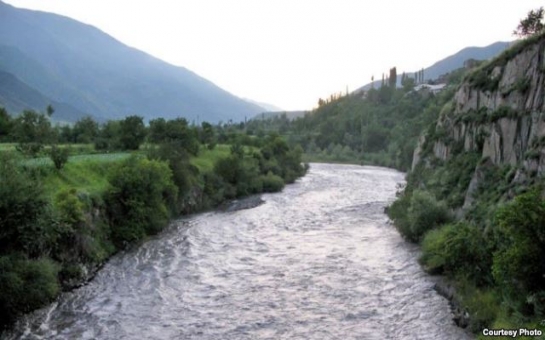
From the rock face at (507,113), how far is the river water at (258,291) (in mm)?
8814

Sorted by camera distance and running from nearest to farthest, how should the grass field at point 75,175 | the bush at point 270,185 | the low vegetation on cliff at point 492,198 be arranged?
the low vegetation on cliff at point 492,198
the grass field at point 75,175
the bush at point 270,185

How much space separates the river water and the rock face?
8814mm

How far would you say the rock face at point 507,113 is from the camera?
27.2m

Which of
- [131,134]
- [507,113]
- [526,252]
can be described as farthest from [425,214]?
[131,134]

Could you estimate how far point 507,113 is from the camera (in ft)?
104

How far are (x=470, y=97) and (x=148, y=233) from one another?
30131 millimetres

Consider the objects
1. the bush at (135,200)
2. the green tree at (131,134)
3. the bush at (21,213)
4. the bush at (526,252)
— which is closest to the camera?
the bush at (526,252)

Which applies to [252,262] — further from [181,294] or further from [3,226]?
[3,226]

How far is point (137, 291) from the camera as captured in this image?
84.5ft

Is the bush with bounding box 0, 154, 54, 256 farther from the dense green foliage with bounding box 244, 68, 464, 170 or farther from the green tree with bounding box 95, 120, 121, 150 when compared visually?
the dense green foliage with bounding box 244, 68, 464, 170

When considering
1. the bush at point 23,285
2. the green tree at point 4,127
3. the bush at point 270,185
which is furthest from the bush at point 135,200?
the bush at point 270,185

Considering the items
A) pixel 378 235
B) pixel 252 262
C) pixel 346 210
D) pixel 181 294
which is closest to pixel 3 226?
pixel 181 294

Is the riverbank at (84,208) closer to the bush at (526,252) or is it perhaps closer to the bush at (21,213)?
the bush at (21,213)

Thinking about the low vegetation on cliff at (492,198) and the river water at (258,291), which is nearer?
the low vegetation on cliff at (492,198)
